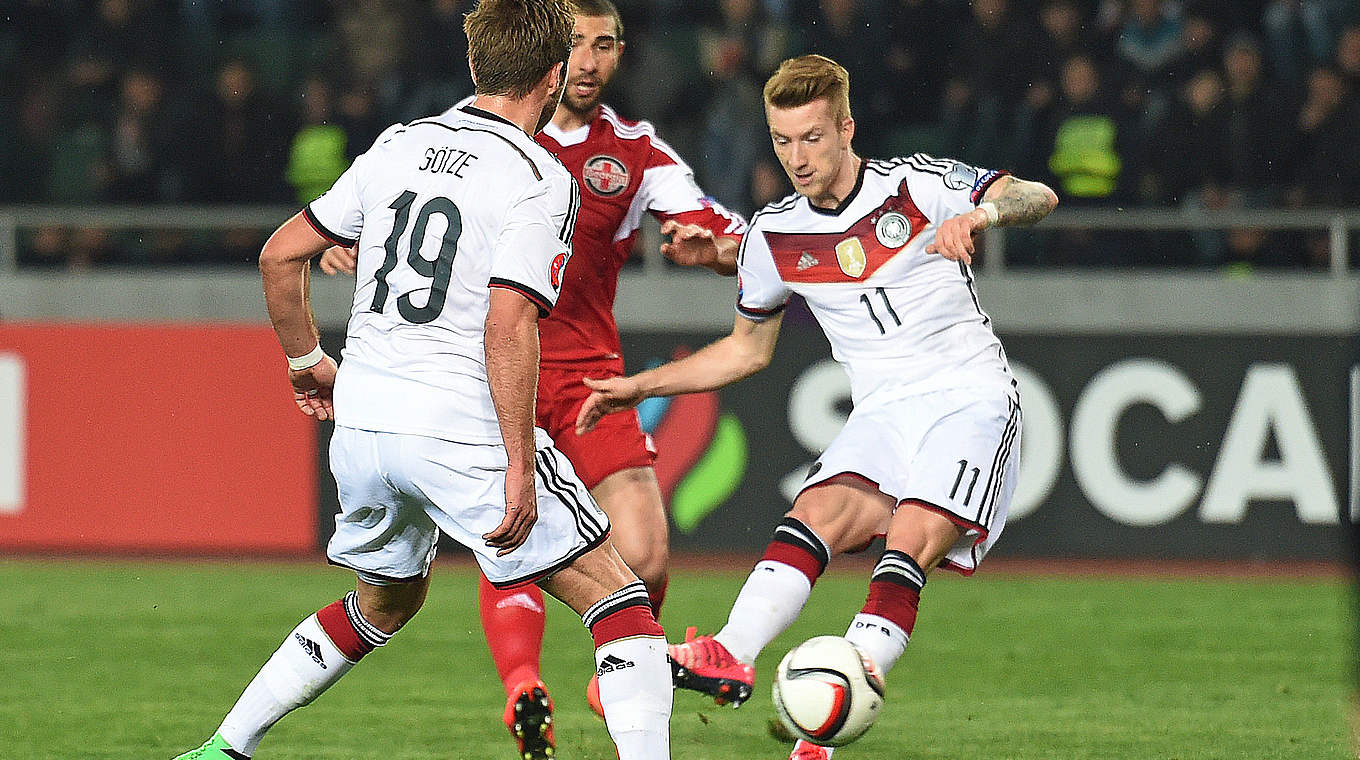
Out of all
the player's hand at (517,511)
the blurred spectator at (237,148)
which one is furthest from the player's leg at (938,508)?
the blurred spectator at (237,148)

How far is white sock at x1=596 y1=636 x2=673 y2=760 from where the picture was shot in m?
4.27

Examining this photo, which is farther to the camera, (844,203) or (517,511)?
(844,203)

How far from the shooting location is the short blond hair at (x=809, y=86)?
5109mm

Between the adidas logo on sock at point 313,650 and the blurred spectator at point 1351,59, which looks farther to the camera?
the blurred spectator at point 1351,59

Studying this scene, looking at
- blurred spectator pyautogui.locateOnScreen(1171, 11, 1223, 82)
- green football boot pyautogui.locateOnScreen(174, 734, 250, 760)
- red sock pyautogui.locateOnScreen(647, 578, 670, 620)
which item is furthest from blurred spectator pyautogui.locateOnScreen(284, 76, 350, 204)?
green football boot pyautogui.locateOnScreen(174, 734, 250, 760)

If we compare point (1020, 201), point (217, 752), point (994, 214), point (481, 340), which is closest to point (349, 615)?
point (217, 752)

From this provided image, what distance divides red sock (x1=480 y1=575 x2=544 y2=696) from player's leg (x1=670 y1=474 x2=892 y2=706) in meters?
0.60

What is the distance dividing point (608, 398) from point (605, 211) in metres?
0.95

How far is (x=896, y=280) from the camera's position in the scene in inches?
209

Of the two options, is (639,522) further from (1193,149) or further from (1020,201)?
(1193,149)

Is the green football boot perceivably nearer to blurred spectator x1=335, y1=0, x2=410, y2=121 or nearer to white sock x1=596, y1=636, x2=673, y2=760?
white sock x1=596, y1=636, x2=673, y2=760

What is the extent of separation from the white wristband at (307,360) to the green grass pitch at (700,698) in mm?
1327

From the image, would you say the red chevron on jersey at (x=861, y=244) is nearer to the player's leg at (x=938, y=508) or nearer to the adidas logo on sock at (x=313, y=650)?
the player's leg at (x=938, y=508)

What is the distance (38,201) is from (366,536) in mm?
9039
